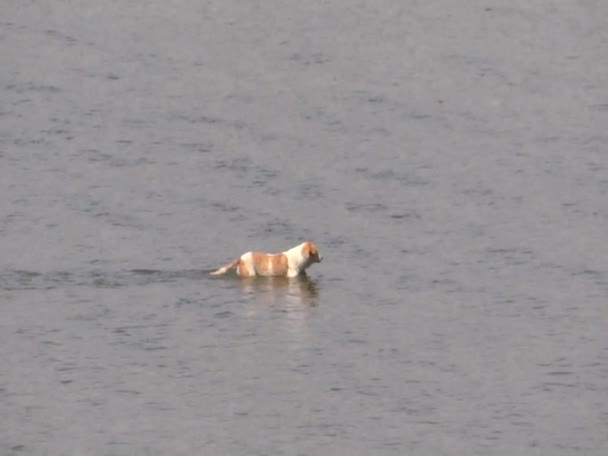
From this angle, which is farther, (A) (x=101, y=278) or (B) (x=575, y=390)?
(A) (x=101, y=278)

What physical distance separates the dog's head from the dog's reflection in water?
451 mm

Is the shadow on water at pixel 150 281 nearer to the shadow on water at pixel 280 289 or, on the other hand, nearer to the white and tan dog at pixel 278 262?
the shadow on water at pixel 280 289

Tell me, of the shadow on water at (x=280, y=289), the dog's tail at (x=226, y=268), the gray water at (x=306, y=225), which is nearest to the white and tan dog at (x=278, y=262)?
the dog's tail at (x=226, y=268)

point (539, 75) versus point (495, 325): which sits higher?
point (539, 75)

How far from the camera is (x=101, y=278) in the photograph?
3319cm

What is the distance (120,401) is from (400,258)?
368 inches

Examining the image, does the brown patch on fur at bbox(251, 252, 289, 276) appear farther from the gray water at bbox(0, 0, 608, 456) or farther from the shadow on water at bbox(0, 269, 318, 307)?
the gray water at bbox(0, 0, 608, 456)

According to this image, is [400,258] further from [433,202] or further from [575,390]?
[575,390]

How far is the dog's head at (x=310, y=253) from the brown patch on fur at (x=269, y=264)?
1.28 ft

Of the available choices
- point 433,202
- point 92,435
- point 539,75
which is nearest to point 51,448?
point 92,435

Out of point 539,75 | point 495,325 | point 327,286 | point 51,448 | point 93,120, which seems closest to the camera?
point 51,448

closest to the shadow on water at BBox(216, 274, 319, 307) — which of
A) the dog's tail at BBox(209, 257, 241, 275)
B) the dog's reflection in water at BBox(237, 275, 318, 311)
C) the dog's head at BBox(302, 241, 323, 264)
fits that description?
the dog's reflection in water at BBox(237, 275, 318, 311)

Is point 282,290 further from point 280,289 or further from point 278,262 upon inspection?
point 278,262

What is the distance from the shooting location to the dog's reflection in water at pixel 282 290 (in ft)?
105
